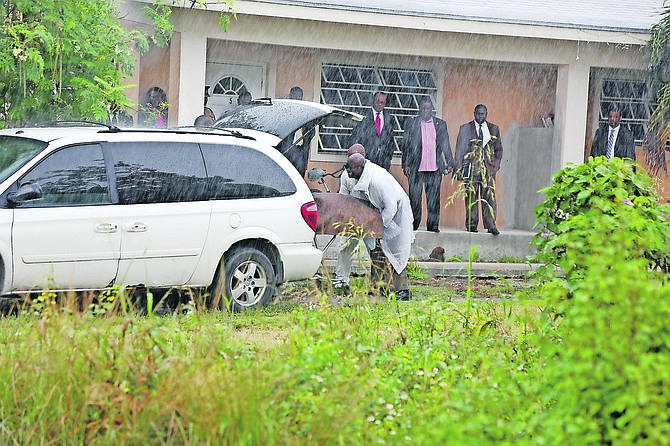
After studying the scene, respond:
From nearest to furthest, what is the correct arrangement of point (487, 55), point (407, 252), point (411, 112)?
point (407, 252) → point (487, 55) → point (411, 112)

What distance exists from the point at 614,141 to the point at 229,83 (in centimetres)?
625

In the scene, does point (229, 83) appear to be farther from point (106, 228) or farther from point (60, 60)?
point (106, 228)

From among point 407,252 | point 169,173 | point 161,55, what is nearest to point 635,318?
point 169,173

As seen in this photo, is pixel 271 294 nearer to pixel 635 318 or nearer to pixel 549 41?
pixel 635 318

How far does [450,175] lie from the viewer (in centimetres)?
1708

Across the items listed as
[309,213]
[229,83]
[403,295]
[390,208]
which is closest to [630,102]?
[229,83]

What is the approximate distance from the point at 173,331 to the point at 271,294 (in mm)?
3990

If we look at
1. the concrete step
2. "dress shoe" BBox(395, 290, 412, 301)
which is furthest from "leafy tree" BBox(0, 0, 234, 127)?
the concrete step

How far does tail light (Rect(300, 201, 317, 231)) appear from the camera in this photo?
9.94m

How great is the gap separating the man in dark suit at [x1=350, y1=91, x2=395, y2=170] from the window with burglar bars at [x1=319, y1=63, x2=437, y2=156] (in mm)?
937

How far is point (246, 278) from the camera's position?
9617 mm

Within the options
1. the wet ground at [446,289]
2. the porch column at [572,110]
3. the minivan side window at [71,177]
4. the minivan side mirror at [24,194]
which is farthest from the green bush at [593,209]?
the porch column at [572,110]

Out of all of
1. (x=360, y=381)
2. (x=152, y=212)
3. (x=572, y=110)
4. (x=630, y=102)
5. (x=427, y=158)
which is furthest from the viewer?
(x=630, y=102)

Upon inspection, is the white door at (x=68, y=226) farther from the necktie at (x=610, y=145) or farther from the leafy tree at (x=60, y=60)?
the necktie at (x=610, y=145)
